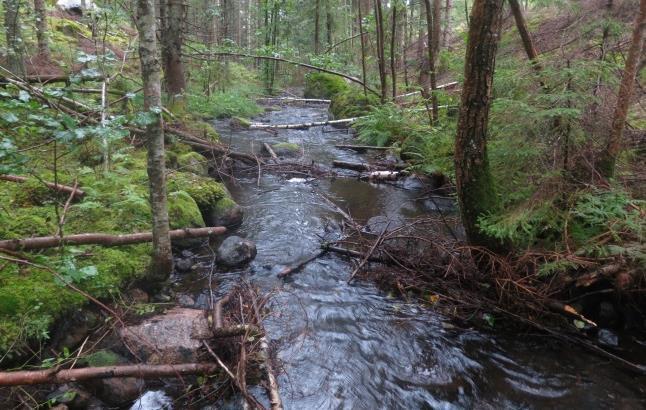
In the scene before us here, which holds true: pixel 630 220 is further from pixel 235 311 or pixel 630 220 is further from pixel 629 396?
pixel 235 311

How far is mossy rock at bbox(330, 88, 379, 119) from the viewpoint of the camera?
16.2m

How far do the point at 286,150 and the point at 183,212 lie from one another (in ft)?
21.0

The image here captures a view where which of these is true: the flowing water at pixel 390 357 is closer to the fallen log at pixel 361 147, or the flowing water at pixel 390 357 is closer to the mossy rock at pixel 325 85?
the fallen log at pixel 361 147

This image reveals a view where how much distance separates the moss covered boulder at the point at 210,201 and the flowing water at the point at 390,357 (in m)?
1.07

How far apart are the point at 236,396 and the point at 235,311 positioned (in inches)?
41.9

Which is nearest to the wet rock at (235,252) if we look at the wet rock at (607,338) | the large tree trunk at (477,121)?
the large tree trunk at (477,121)

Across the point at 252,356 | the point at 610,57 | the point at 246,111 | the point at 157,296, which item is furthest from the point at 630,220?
the point at 246,111

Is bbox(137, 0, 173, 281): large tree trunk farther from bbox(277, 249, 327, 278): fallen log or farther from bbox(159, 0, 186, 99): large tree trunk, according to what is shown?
bbox(159, 0, 186, 99): large tree trunk

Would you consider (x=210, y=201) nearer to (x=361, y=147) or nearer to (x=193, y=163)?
(x=193, y=163)

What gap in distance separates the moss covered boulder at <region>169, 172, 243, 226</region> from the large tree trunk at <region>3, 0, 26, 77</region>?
12.3ft

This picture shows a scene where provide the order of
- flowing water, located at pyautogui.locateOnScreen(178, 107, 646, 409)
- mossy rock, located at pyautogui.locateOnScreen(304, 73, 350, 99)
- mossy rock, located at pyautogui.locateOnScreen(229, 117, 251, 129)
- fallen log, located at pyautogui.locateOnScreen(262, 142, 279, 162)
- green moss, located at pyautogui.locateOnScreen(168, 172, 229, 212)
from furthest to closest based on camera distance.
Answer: mossy rock, located at pyautogui.locateOnScreen(304, 73, 350, 99) < mossy rock, located at pyautogui.locateOnScreen(229, 117, 251, 129) < fallen log, located at pyautogui.locateOnScreen(262, 142, 279, 162) < green moss, located at pyautogui.locateOnScreen(168, 172, 229, 212) < flowing water, located at pyautogui.locateOnScreen(178, 107, 646, 409)

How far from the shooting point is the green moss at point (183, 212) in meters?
6.46

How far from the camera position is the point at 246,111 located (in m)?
17.2

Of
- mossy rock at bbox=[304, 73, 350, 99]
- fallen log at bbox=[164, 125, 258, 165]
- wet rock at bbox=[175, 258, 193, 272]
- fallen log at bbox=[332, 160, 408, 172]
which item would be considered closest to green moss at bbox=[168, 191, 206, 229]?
wet rock at bbox=[175, 258, 193, 272]
